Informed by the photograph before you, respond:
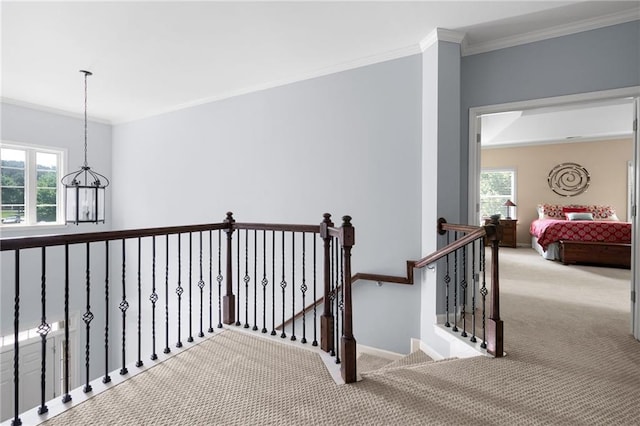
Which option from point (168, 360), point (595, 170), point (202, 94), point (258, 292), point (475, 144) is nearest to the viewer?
point (168, 360)

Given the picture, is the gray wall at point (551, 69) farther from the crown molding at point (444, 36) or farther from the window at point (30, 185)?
the window at point (30, 185)

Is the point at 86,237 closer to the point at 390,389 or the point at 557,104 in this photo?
the point at 390,389

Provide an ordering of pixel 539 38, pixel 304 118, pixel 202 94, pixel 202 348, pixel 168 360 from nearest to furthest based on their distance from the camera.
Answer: pixel 168 360
pixel 202 348
pixel 539 38
pixel 304 118
pixel 202 94

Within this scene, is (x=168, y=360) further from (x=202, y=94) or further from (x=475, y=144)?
(x=202, y=94)

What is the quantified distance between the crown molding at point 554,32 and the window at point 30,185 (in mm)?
5874

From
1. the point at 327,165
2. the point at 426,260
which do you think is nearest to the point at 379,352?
the point at 426,260

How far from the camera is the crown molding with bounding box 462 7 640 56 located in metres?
2.51

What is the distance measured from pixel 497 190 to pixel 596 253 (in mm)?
3037

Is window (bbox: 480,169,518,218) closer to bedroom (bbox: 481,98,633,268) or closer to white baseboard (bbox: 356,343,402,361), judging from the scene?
bedroom (bbox: 481,98,633,268)

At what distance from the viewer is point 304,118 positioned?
3650 mm

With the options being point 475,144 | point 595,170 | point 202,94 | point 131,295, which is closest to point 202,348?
point 475,144

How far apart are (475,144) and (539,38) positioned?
992mm

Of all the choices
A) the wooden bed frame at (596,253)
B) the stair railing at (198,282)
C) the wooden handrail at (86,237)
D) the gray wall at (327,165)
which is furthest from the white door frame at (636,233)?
the wooden bed frame at (596,253)

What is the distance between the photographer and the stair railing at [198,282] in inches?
91.2
